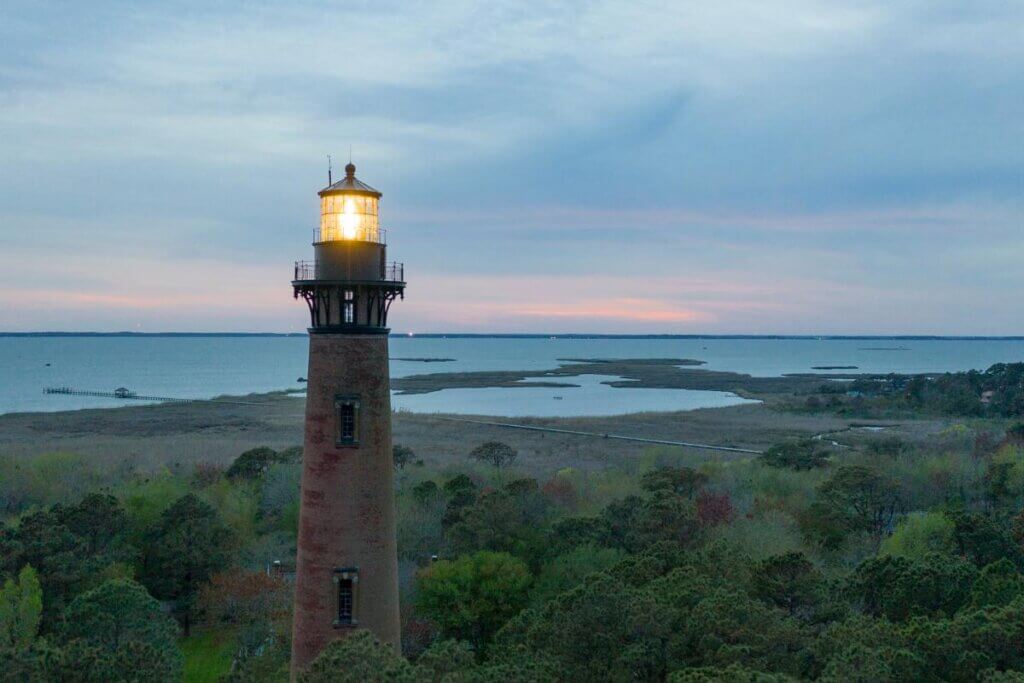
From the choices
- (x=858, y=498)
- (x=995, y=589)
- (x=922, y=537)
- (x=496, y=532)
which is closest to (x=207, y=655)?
(x=496, y=532)

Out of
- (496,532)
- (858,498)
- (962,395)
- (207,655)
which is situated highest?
(962,395)

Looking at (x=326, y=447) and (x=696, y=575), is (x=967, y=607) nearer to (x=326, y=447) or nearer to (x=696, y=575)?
(x=696, y=575)

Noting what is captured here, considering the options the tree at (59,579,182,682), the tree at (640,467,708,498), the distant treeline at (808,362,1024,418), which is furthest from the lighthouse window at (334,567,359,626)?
the distant treeline at (808,362,1024,418)

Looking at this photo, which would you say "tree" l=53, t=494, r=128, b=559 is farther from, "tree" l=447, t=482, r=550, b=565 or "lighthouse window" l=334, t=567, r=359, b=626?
"lighthouse window" l=334, t=567, r=359, b=626

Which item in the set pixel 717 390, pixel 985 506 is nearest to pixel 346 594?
pixel 985 506

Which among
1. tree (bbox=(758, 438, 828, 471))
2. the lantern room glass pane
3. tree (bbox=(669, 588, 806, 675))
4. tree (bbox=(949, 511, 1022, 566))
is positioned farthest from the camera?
tree (bbox=(758, 438, 828, 471))

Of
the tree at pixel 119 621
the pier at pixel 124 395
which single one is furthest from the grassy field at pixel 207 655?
the pier at pixel 124 395

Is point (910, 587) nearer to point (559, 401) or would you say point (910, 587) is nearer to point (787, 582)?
point (787, 582)
